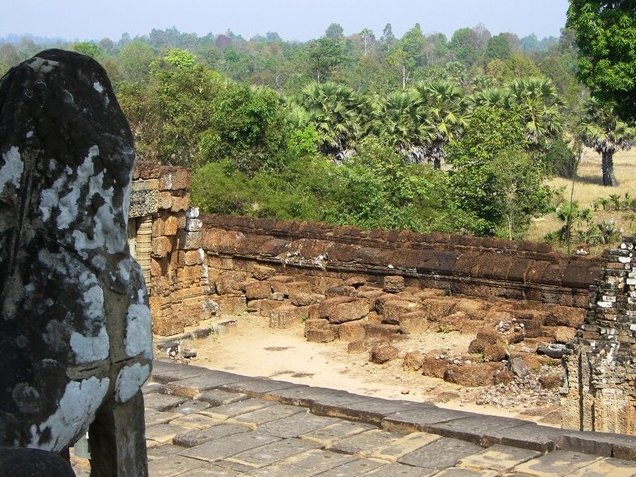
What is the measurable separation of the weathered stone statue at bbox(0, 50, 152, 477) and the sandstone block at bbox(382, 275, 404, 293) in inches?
462

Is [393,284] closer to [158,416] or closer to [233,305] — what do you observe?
[233,305]

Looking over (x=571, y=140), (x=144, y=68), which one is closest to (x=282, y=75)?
(x=144, y=68)

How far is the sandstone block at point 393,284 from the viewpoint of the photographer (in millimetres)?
15008

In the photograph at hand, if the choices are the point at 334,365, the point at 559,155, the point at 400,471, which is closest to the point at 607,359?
the point at 400,471

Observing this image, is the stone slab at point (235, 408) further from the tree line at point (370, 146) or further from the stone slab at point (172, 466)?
the tree line at point (370, 146)

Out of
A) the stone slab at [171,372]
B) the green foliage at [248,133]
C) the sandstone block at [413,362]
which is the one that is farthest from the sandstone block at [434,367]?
the green foliage at [248,133]

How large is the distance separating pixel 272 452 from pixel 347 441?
1.52 ft

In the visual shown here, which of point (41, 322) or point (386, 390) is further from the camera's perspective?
point (386, 390)

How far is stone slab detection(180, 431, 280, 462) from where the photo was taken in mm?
6559

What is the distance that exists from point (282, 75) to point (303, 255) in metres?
88.0

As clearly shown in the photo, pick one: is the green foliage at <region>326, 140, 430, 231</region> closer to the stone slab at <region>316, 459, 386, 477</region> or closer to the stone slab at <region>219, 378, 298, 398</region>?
the stone slab at <region>219, 378, 298, 398</region>

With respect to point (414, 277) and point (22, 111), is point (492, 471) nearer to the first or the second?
point (22, 111)

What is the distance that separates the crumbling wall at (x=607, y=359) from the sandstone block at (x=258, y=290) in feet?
22.0

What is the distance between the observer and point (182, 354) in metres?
14.0
